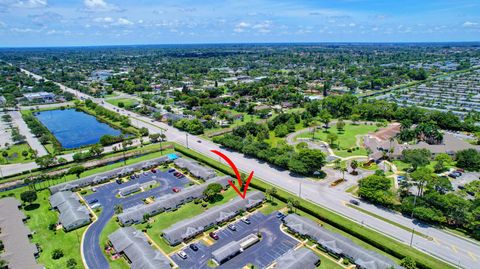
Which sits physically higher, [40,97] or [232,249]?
[40,97]

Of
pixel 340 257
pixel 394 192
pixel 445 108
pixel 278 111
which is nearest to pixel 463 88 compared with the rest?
pixel 445 108

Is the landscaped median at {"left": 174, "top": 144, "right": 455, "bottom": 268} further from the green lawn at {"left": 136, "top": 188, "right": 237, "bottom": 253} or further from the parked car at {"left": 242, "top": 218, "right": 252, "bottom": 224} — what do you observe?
the green lawn at {"left": 136, "top": 188, "right": 237, "bottom": 253}

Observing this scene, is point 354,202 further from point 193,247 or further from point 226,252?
point 193,247

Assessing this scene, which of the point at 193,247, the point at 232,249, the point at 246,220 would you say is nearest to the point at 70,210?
the point at 193,247

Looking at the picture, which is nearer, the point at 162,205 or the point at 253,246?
the point at 253,246

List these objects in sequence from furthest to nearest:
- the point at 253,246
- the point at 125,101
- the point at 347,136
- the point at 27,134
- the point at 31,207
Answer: the point at 125,101 < the point at 27,134 < the point at 347,136 < the point at 31,207 < the point at 253,246

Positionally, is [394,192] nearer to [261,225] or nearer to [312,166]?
[312,166]
